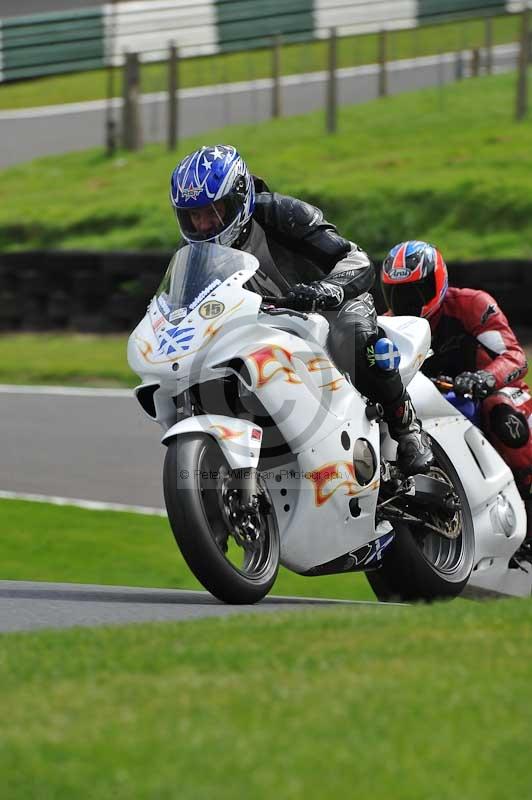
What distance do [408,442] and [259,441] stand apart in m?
1.04

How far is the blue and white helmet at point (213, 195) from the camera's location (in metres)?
5.76

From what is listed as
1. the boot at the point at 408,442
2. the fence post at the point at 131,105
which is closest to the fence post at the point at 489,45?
the fence post at the point at 131,105

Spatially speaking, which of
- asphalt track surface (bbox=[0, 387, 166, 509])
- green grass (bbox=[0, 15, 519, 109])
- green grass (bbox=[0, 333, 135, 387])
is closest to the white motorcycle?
asphalt track surface (bbox=[0, 387, 166, 509])

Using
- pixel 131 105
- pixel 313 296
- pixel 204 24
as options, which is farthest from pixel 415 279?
pixel 204 24

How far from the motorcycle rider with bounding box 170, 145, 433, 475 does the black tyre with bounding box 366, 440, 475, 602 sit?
0.33m

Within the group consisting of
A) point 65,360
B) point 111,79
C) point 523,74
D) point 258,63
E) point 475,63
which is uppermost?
point 523,74

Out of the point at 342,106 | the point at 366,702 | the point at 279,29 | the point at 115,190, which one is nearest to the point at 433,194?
the point at 115,190

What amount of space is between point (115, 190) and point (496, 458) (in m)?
12.9

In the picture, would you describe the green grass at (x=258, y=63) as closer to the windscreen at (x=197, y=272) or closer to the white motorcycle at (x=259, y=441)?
the white motorcycle at (x=259, y=441)

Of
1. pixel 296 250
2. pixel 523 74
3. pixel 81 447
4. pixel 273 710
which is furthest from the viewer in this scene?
pixel 523 74

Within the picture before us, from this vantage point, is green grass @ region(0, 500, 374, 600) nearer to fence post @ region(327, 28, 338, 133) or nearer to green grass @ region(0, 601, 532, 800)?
green grass @ region(0, 601, 532, 800)

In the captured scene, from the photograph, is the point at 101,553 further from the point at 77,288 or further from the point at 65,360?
the point at 77,288

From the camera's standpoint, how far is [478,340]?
7191 millimetres

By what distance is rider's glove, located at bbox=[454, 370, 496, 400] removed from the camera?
22.6ft
